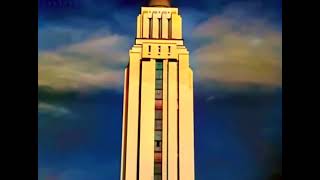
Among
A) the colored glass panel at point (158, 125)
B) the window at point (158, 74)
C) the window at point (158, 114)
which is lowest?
the colored glass panel at point (158, 125)

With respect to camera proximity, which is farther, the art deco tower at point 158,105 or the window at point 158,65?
the window at point 158,65

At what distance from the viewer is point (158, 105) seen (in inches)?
170

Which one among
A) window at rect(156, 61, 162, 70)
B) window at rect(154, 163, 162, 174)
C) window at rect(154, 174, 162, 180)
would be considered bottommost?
window at rect(154, 174, 162, 180)

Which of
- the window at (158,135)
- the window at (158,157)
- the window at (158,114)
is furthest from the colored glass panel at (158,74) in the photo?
the window at (158,157)

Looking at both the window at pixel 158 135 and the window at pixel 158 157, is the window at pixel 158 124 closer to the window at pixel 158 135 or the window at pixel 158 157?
the window at pixel 158 135

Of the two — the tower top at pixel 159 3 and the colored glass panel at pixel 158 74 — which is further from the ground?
the tower top at pixel 159 3

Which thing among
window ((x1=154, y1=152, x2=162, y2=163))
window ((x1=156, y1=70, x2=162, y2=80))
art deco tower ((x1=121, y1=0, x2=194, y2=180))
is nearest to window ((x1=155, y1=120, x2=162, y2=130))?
art deco tower ((x1=121, y1=0, x2=194, y2=180))

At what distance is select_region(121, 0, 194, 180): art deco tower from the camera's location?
419cm

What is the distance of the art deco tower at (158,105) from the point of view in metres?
4.19

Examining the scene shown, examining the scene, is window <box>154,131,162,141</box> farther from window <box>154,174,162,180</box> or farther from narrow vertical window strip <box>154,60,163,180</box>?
window <box>154,174,162,180</box>
